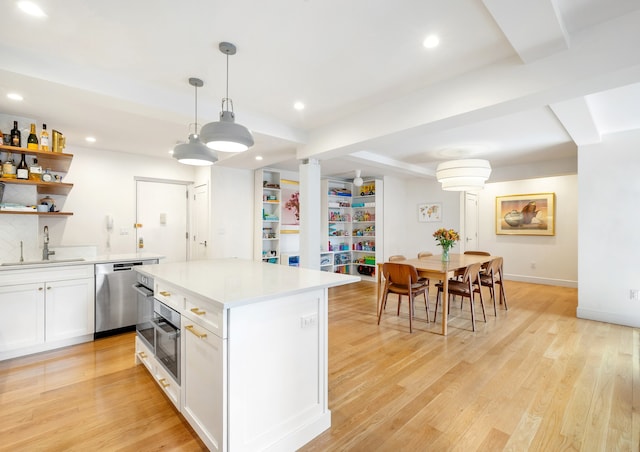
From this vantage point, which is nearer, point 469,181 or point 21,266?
point 21,266

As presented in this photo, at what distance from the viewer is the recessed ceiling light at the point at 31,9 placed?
1809 millimetres

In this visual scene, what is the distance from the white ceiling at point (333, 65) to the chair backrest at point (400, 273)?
146 cm

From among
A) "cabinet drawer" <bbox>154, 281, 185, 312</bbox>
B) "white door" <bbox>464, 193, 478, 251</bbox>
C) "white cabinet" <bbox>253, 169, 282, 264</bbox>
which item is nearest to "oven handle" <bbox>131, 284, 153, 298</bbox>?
"cabinet drawer" <bbox>154, 281, 185, 312</bbox>

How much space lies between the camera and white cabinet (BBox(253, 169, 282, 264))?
18.4 ft

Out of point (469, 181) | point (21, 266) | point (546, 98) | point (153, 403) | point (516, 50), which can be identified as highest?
point (516, 50)

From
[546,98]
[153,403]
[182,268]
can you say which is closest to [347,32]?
[546,98]

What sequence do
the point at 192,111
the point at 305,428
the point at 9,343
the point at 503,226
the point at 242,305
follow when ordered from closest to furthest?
the point at 242,305 → the point at 305,428 → the point at 9,343 → the point at 192,111 → the point at 503,226

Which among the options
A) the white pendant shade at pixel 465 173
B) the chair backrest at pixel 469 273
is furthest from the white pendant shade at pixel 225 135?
the white pendant shade at pixel 465 173

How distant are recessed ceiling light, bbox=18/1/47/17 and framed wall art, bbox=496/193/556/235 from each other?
7.76 m

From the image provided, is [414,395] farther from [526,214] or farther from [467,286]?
[526,214]

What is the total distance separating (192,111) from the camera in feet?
9.93

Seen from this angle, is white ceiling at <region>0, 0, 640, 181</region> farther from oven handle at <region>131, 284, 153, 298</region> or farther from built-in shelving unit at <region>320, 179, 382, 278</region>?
built-in shelving unit at <region>320, 179, 382, 278</region>

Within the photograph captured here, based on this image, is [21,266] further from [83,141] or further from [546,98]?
[546,98]

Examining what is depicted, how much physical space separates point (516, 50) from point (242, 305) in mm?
2455
